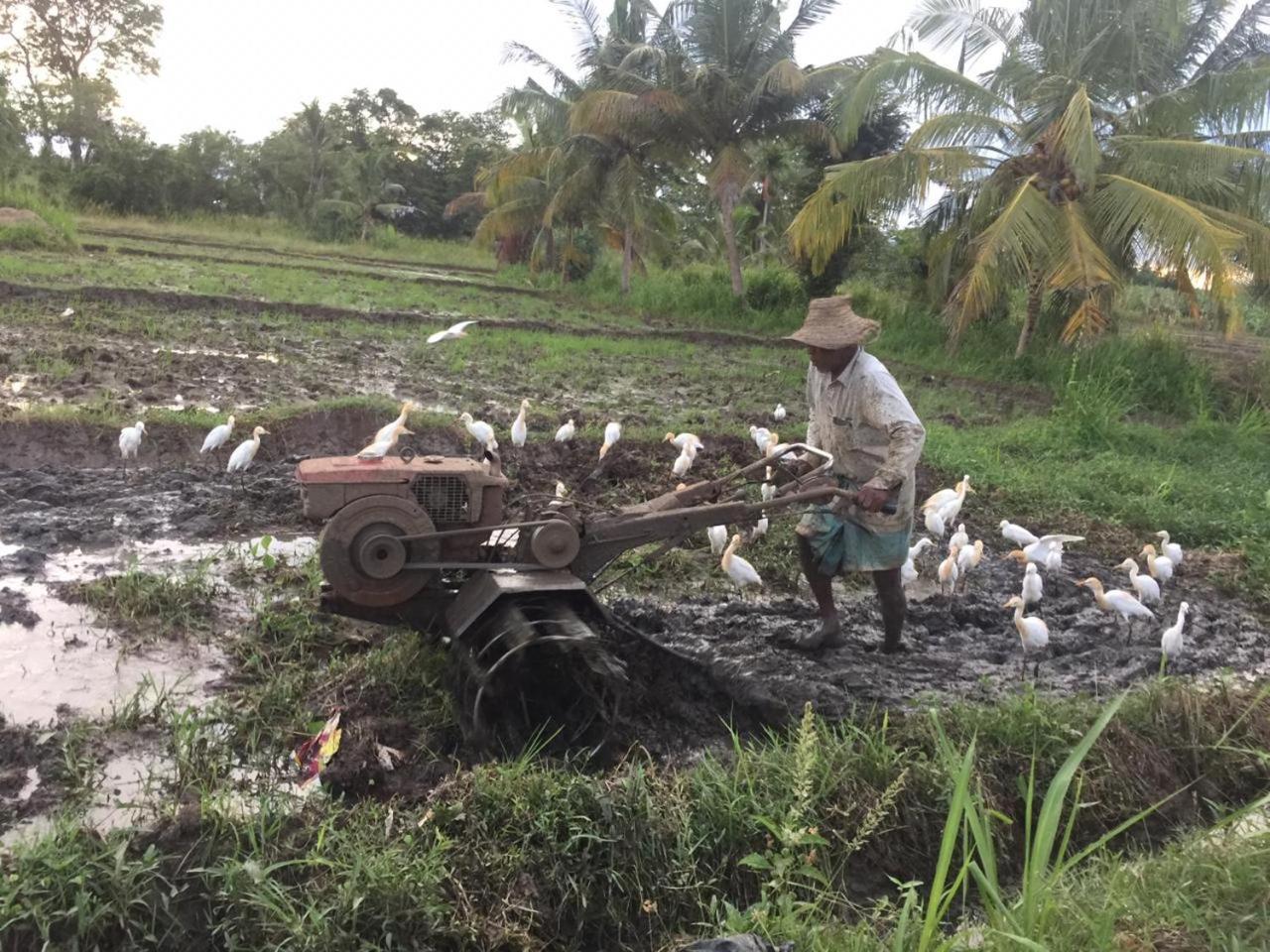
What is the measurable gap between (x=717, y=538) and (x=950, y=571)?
1.48 metres

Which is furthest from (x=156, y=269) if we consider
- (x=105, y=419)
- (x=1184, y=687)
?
(x=1184, y=687)

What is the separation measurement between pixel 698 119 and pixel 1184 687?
17183mm

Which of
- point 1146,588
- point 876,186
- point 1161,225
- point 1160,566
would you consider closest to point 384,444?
point 1146,588

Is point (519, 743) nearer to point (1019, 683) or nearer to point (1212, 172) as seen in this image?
point (1019, 683)

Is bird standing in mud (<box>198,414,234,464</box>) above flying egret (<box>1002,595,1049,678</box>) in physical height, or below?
above

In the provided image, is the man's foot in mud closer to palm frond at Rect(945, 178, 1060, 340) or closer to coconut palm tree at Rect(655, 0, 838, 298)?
palm frond at Rect(945, 178, 1060, 340)

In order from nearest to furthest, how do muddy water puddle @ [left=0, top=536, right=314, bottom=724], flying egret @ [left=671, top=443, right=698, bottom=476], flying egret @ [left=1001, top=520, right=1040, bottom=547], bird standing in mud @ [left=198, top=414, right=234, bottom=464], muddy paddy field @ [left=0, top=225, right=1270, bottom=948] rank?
muddy paddy field @ [left=0, top=225, right=1270, bottom=948]
muddy water puddle @ [left=0, top=536, right=314, bottom=724]
flying egret @ [left=1001, top=520, right=1040, bottom=547]
bird standing in mud @ [left=198, top=414, right=234, bottom=464]
flying egret @ [left=671, top=443, right=698, bottom=476]

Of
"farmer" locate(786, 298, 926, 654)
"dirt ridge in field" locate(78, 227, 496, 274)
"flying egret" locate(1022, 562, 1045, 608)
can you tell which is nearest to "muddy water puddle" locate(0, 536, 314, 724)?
"farmer" locate(786, 298, 926, 654)

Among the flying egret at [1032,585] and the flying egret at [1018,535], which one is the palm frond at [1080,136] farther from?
the flying egret at [1032,585]

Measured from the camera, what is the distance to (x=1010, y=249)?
1188cm

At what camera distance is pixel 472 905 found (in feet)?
8.66

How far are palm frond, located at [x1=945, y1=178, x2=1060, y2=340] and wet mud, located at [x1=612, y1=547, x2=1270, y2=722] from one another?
6484 millimetres

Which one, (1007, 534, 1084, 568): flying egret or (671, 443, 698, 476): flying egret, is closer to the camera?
(1007, 534, 1084, 568): flying egret

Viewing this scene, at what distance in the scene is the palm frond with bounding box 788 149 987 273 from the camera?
12.9 meters
